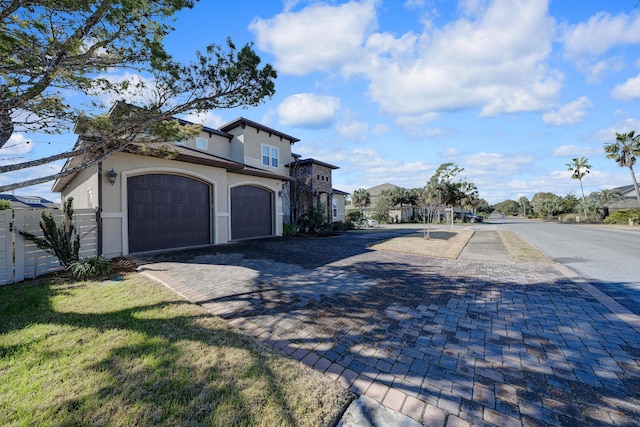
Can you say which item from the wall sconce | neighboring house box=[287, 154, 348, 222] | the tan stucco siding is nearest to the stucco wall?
the tan stucco siding

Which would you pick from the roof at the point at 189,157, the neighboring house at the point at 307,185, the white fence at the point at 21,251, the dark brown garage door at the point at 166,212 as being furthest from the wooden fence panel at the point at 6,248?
the neighboring house at the point at 307,185

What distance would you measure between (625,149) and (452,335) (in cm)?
4747

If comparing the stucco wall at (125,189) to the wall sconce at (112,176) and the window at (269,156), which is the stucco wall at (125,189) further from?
the window at (269,156)

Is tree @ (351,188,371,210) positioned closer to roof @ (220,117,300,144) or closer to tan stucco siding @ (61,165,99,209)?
roof @ (220,117,300,144)

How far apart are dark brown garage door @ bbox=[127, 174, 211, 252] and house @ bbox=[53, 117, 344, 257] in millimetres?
29

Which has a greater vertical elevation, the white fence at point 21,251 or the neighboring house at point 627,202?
the neighboring house at point 627,202

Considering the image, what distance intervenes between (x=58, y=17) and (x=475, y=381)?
26.7 ft

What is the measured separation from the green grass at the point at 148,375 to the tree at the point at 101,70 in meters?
3.35

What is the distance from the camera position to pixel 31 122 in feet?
17.6

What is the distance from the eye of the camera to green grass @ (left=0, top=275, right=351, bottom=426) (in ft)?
6.84

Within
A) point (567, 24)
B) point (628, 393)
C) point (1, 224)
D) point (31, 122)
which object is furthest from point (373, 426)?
point (567, 24)

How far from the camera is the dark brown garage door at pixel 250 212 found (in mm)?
12828

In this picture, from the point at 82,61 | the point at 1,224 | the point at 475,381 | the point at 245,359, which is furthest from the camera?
the point at 1,224

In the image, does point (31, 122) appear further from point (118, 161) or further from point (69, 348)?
point (69, 348)
